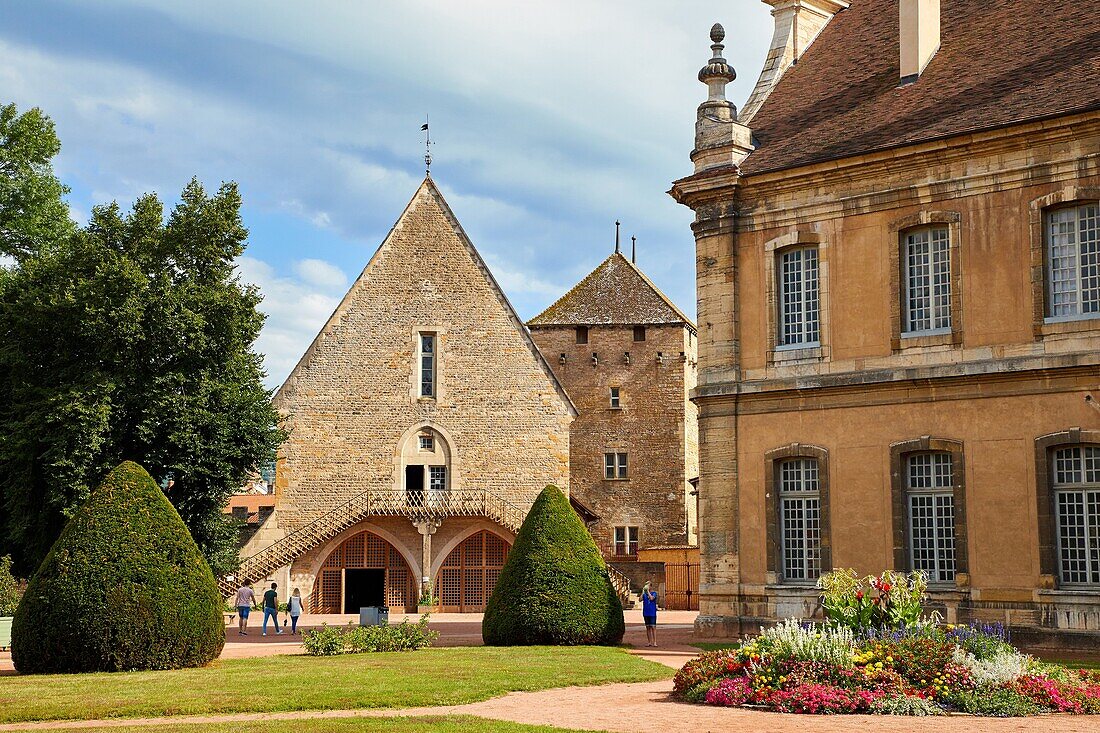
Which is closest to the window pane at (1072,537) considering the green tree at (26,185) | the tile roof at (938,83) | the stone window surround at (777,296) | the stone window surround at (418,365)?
the stone window surround at (777,296)

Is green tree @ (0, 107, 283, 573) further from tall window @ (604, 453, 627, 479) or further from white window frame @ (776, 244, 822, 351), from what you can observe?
tall window @ (604, 453, 627, 479)

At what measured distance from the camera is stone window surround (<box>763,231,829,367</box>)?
2228 centimetres

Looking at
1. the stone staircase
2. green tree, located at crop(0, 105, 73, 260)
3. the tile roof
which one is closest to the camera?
the tile roof

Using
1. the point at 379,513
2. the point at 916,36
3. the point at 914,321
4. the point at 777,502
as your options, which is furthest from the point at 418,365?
the point at 914,321

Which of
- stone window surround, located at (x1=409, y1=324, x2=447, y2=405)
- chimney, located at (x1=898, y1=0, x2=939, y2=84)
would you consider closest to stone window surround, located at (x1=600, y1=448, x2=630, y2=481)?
stone window surround, located at (x1=409, y1=324, x2=447, y2=405)

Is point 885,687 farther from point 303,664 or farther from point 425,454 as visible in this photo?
point 425,454

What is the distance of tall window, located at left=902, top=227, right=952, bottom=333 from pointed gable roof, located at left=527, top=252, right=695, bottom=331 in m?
31.3

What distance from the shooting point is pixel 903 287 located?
21484 millimetres

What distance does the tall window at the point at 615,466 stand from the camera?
52.3 metres

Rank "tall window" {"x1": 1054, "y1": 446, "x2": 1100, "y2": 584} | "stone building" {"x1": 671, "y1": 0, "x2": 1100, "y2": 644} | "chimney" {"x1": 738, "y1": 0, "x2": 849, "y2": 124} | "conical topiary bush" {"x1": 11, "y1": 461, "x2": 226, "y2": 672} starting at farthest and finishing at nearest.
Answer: "chimney" {"x1": 738, "y1": 0, "x2": 849, "y2": 124}, "stone building" {"x1": 671, "y1": 0, "x2": 1100, "y2": 644}, "tall window" {"x1": 1054, "y1": 446, "x2": 1100, "y2": 584}, "conical topiary bush" {"x1": 11, "y1": 461, "x2": 226, "y2": 672}

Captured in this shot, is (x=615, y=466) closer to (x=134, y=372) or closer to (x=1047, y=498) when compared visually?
(x=134, y=372)

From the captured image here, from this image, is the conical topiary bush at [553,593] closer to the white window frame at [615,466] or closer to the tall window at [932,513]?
the tall window at [932,513]

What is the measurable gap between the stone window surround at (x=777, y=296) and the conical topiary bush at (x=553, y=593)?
4.64 meters

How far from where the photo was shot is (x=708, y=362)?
23562 millimetres
